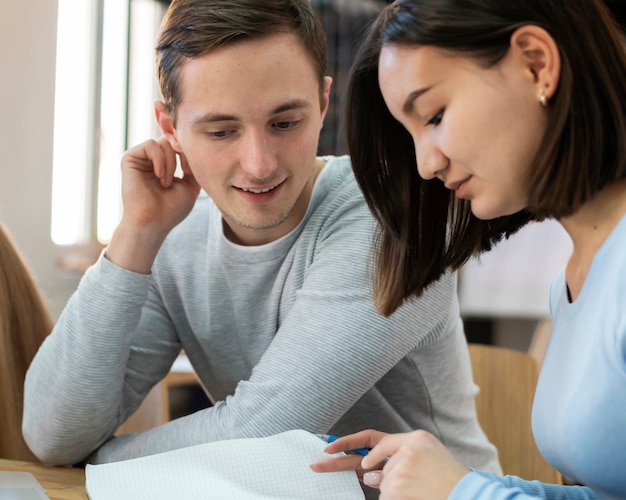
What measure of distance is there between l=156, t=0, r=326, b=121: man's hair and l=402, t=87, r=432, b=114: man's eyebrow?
0.41 m

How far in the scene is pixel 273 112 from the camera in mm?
1247

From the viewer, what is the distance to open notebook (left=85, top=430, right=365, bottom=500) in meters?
0.95

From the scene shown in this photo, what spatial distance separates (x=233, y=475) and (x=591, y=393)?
40 centimetres

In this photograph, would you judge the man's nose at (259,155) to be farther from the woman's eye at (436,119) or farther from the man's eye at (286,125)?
the woman's eye at (436,119)

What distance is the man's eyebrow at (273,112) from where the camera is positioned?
125 centimetres

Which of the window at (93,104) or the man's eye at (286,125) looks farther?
the window at (93,104)

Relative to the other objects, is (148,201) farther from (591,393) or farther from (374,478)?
(591,393)

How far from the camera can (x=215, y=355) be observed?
1444 millimetres

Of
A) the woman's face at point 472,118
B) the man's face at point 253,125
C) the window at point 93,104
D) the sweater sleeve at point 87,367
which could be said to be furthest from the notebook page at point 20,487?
the window at point 93,104

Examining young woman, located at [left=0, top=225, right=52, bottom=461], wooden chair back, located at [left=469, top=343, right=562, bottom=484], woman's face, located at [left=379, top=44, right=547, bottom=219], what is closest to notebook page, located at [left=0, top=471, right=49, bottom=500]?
young woman, located at [left=0, top=225, right=52, bottom=461]

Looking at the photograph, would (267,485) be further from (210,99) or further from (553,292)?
(210,99)

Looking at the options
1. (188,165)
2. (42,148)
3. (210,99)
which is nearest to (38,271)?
(42,148)

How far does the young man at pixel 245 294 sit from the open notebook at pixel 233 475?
0.13 m

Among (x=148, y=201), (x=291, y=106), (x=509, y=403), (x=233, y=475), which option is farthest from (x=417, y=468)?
(x=509, y=403)
